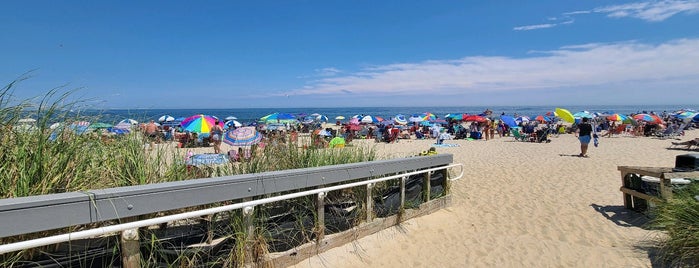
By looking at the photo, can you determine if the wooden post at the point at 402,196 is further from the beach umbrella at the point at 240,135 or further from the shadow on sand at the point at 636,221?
the beach umbrella at the point at 240,135

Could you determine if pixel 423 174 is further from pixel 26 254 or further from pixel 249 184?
pixel 26 254

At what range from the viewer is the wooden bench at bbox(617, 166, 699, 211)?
5.02m

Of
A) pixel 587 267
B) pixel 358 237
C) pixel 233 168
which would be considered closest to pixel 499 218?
pixel 587 267

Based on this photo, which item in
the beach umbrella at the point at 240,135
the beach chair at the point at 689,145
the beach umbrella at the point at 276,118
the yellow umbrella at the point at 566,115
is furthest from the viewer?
the beach umbrella at the point at 276,118

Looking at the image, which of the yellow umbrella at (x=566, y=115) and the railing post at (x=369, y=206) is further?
the yellow umbrella at (x=566, y=115)

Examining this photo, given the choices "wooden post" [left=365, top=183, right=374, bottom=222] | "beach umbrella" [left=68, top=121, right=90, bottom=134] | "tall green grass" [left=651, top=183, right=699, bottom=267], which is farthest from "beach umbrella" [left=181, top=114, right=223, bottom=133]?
A: "tall green grass" [left=651, top=183, right=699, bottom=267]

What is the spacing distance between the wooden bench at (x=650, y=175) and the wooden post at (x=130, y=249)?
551cm

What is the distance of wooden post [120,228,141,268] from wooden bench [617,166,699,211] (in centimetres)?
551

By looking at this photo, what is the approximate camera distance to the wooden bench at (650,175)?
502cm

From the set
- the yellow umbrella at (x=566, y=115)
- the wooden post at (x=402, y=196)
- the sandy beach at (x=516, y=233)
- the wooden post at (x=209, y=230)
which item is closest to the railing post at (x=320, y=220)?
the sandy beach at (x=516, y=233)

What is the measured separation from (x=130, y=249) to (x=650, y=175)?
6096mm

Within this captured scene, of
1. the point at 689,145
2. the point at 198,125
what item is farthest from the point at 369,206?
the point at 689,145

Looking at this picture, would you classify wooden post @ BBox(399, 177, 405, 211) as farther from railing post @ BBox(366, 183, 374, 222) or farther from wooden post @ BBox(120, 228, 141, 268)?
wooden post @ BBox(120, 228, 141, 268)

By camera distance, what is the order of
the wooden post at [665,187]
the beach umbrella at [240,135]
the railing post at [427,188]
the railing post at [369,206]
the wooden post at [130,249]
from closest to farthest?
the wooden post at [130,249], the railing post at [369,206], the wooden post at [665,187], the railing post at [427,188], the beach umbrella at [240,135]
